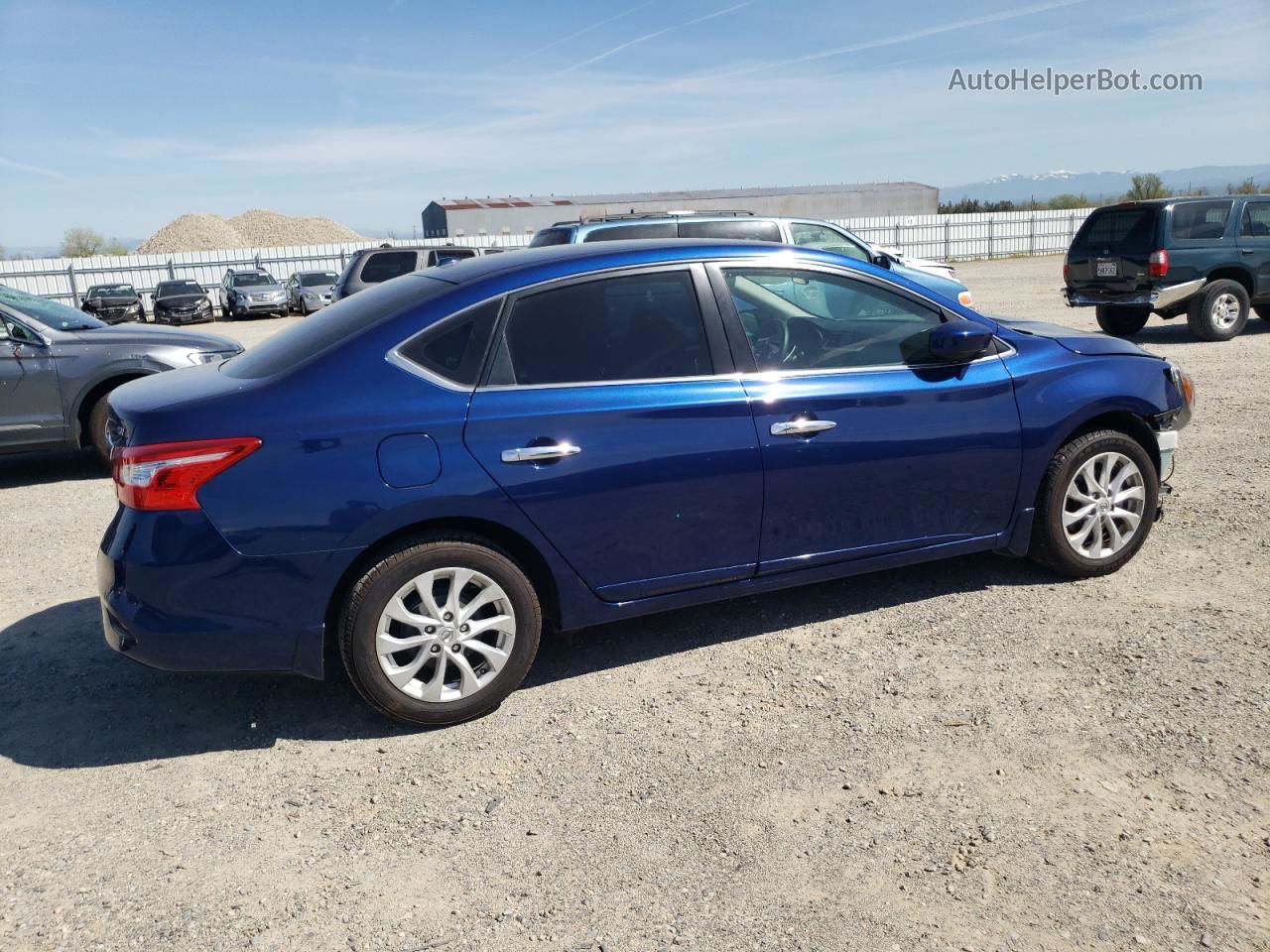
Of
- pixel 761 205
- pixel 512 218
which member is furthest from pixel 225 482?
pixel 761 205

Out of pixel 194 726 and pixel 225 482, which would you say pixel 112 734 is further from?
pixel 225 482

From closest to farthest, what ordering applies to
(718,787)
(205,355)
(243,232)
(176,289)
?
(718,787) → (205,355) → (176,289) → (243,232)

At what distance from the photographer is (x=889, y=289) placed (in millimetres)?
4578

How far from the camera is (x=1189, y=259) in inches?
512

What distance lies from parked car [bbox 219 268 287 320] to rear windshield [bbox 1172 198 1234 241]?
23.4 metres

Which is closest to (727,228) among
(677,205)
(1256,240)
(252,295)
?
(1256,240)

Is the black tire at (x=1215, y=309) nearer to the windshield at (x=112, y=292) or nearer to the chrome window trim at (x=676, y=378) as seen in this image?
the chrome window trim at (x=676, y=378)

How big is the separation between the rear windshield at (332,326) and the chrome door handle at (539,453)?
A: 27.8 inches

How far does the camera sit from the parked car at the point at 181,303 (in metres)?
29.5

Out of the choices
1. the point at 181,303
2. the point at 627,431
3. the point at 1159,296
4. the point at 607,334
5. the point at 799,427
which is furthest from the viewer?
the point at 181,303

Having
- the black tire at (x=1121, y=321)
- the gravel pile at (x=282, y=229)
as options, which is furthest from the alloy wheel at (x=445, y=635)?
the gravel pile at (x=282, y=229)

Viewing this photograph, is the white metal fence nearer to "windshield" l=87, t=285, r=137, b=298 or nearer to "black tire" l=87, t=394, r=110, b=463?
"windshield" l=87, t=285, r=137, b=298

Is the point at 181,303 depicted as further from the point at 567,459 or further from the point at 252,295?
the point at 567,459

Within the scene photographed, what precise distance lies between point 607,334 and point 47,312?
21.6ft
